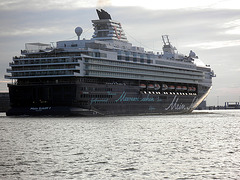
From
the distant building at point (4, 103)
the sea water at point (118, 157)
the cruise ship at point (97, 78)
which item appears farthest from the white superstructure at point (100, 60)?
the distant building at point (4, 103)

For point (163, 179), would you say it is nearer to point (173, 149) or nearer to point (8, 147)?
point (173, 149)

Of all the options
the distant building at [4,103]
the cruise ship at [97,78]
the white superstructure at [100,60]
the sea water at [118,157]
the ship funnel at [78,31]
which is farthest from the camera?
the distant building at [4,103]

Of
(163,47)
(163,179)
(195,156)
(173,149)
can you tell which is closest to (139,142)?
(173,149)

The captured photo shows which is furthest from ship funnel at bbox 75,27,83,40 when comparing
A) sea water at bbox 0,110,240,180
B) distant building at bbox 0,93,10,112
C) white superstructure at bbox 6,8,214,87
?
distant building at bbox 0,93,10,112

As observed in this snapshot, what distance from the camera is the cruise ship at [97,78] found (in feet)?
326

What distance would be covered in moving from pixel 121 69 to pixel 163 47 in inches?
1798

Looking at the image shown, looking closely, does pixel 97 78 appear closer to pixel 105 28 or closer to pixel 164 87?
pixel 105 28

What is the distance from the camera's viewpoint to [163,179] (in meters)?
29.9

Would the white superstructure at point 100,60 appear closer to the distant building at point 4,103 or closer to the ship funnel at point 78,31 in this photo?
the ship funnel at point 78,31

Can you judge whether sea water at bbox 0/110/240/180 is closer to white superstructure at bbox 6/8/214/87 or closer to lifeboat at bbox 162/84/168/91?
white superstructure at bbox 6/8/214/87

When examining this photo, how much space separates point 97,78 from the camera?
110 metres

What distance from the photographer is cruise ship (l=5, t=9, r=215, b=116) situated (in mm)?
99500

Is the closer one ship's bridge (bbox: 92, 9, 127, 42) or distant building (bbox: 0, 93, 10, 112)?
ship's bridge (bbox: 92, 9, 127, 42)

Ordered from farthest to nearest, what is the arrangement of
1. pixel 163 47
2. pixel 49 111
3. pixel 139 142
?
1. pixel 163 47
2. pixel 49 111
3. pixel 139 142
